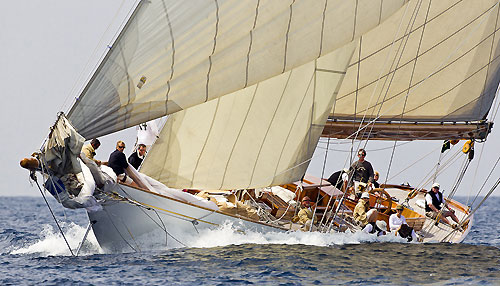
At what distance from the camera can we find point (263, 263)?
46.3 feet

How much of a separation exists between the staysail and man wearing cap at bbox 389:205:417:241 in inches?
104

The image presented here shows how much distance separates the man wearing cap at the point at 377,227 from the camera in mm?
17438

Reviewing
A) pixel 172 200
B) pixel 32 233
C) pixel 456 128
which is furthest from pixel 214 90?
pixel 32 233

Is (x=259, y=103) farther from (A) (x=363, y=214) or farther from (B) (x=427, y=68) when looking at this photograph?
(B) (x=427, y=68)

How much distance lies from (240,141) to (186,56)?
3.35 meters

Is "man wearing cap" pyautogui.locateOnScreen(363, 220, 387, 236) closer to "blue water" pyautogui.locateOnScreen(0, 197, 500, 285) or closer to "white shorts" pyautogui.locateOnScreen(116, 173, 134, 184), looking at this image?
"blue water" pyautogui.locateOnScreen(0, 197, 500, 285)

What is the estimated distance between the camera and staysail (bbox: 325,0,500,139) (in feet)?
63.8

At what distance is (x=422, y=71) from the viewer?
1989cm

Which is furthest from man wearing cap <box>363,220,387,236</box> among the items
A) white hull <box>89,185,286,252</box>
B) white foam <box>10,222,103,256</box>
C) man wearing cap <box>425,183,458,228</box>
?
white foam <box>10,222,103,256</box>

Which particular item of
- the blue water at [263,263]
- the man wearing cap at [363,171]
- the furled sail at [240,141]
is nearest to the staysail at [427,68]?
the man wearing cap at [363,171]

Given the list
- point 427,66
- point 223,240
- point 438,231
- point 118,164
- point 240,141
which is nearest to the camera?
point 118,164

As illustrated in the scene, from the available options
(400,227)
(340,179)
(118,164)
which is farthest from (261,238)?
(340,179)

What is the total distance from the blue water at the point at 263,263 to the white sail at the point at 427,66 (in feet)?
12.3

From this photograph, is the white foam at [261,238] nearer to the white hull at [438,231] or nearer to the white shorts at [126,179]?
the white shorts at [126,179]
